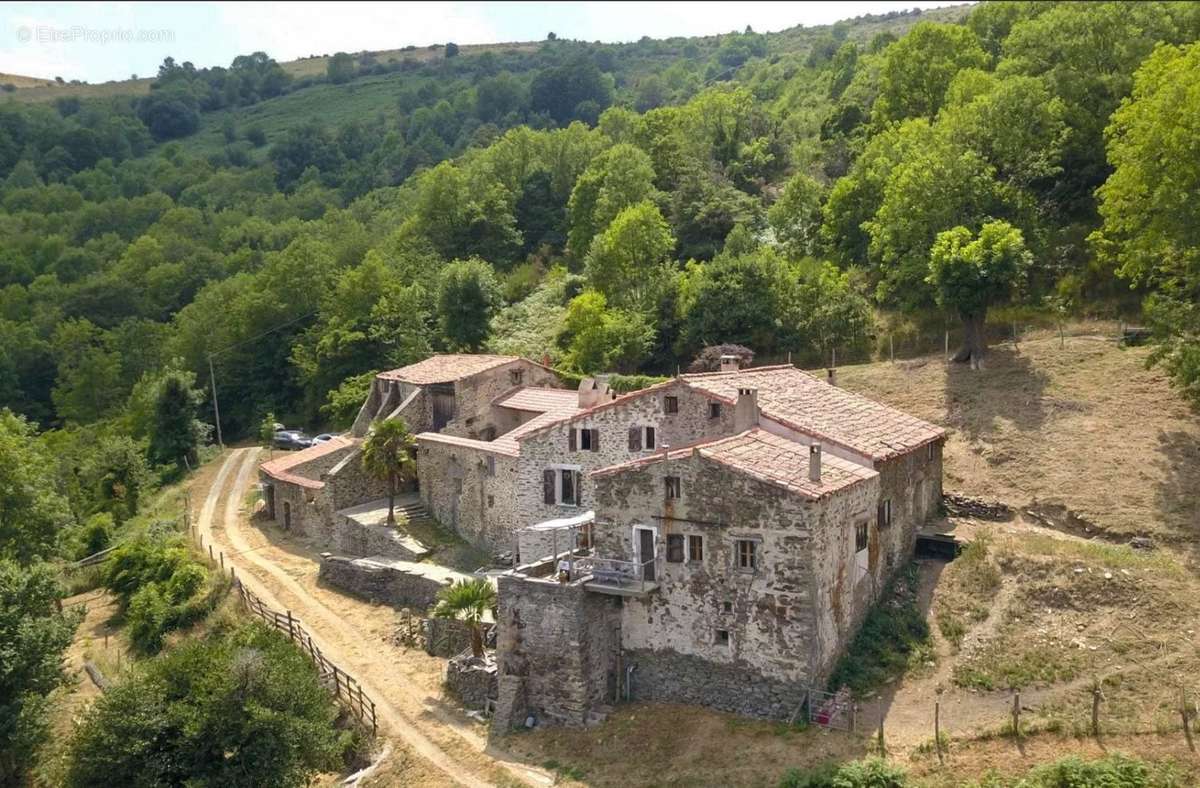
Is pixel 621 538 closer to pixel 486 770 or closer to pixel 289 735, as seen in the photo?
pixel 486 770

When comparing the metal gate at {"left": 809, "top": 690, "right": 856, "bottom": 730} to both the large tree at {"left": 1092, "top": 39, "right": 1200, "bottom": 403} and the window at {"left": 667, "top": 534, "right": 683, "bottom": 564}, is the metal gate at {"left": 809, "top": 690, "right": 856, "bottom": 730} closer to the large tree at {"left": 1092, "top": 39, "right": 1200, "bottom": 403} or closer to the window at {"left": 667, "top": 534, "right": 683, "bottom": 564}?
the window at {"left": 667, "top": 534, "right": 683, "bottom": 564}

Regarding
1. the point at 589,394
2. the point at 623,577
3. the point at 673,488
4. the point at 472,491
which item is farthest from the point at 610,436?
the point at 623,577

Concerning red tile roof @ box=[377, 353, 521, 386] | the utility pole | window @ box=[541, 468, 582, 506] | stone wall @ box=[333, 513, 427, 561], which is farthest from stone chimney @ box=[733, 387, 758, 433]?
the utility pole

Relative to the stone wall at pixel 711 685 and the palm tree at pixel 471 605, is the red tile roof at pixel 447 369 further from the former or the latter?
the stone wall at pixel 711 685

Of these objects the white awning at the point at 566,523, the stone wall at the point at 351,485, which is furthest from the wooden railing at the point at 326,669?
the white awning at the point at 566,523

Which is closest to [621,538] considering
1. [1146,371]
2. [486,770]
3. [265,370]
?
[486,770]

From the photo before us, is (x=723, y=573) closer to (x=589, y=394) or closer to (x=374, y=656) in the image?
(x=589, y=394)

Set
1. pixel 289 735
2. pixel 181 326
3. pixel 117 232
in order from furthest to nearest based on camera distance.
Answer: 1. pixel 117 232
2. pixel 181 326
3. pixel 289 735
